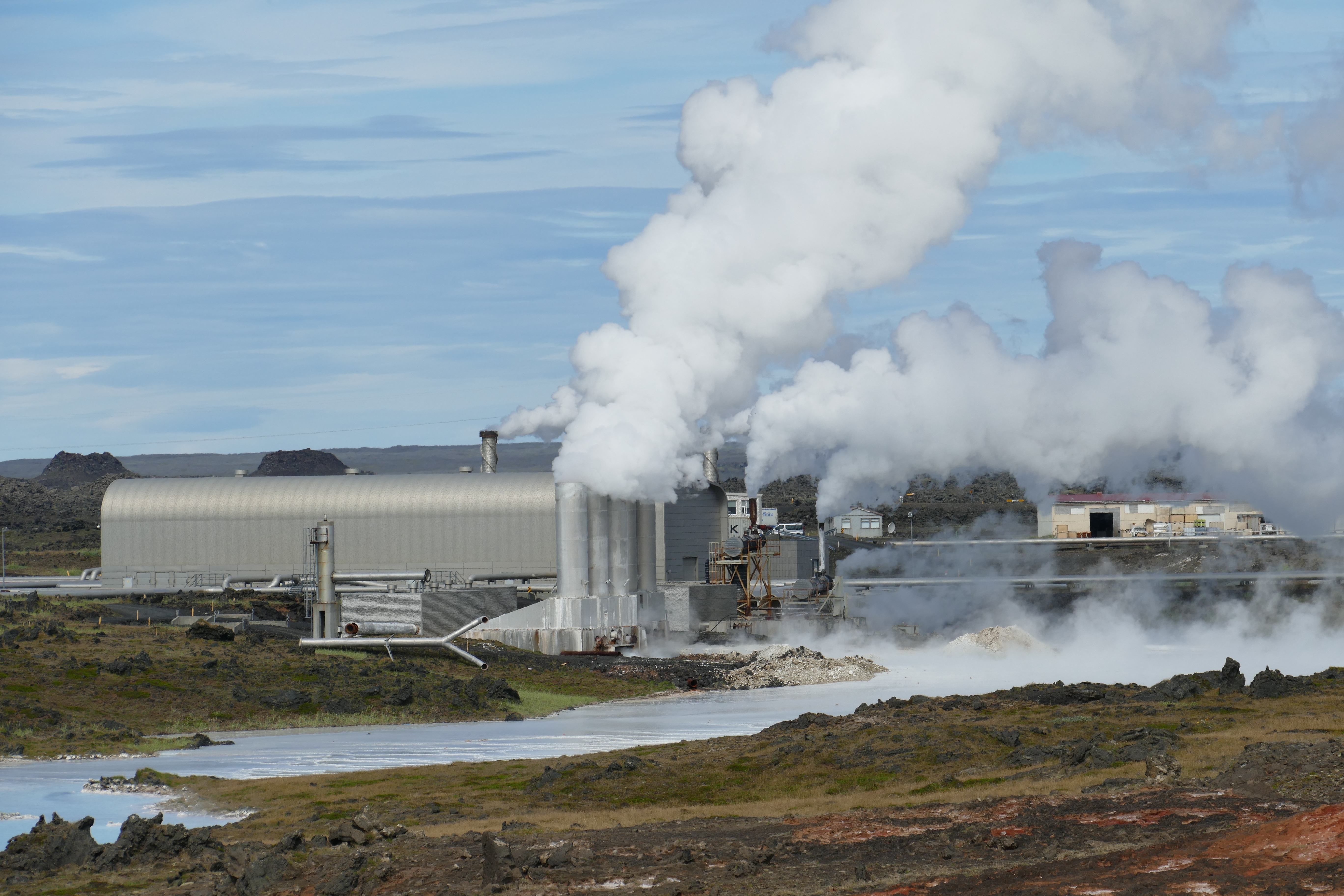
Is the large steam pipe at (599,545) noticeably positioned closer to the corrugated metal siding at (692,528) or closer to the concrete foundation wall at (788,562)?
the corrugated metal siding at (692,528)

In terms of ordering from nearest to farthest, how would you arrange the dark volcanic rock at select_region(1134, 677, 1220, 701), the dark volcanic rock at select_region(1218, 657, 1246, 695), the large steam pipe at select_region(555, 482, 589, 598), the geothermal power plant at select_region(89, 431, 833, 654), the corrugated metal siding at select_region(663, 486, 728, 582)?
1. the dark volcanic rock at select_region(1134, 677, 1220, 701)
2. the dark volcanic rock at select_region(1218, 657, 1246, 695)
3. the large steam pipe at select_region(555, 482, 589, 598)
4. the geothermal power plant at select_region(89, 431, 833, 654)
5. the corrugated metal siding at select_region(663, 486, 728, 582)

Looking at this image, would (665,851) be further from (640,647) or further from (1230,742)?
(640,647)

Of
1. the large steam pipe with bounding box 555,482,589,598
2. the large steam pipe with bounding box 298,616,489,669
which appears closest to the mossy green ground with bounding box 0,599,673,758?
the large steam pipe with bounding box 298,616,489,669

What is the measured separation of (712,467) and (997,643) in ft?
79.8

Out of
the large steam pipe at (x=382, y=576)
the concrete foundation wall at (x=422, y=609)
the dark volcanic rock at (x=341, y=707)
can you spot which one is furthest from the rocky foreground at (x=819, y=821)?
the large steam pipe at (x=382, y=576)

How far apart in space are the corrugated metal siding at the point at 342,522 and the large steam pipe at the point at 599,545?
511 inches

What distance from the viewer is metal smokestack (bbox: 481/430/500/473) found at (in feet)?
389

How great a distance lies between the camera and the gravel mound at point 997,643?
9125cm

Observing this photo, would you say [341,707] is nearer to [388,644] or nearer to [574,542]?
[388,644]

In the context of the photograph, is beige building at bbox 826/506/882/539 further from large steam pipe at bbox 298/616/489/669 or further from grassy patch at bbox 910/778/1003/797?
grassy patch at bbox 910/778/1003/797

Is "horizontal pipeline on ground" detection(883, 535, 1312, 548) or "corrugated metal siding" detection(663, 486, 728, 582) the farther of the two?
"corrugated metal siding" detection(663, 486, 728, 582)

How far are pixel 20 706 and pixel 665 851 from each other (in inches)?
1519

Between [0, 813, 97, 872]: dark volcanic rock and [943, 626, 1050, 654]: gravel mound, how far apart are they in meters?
63.2

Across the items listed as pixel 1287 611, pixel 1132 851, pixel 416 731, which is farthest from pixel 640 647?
pixel 1132 851
